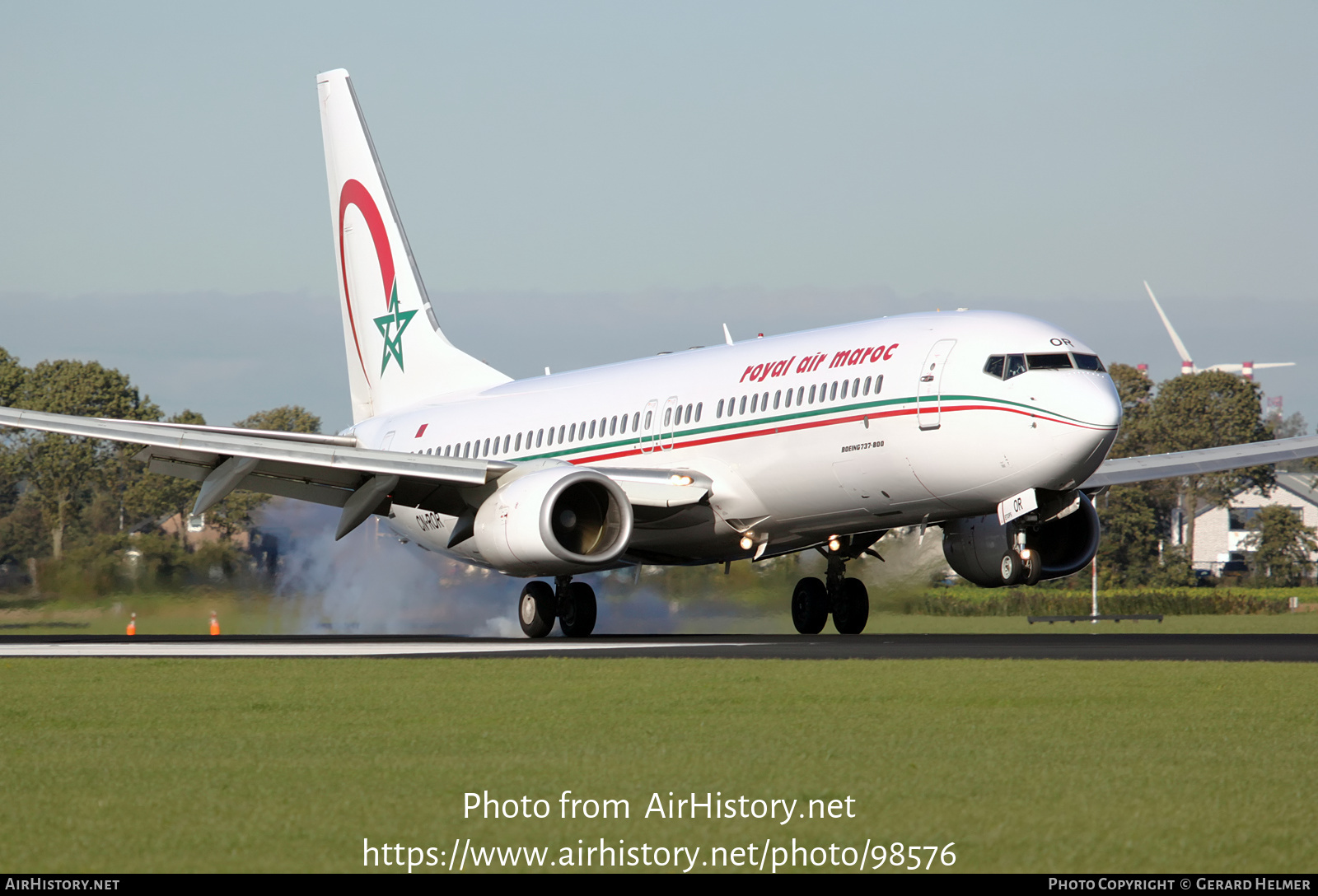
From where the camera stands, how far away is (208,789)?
8352 mm

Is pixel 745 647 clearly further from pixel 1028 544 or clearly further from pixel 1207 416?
pixel 1207 416

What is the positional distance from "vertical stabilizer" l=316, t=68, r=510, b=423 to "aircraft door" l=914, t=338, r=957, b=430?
12888 millimetres

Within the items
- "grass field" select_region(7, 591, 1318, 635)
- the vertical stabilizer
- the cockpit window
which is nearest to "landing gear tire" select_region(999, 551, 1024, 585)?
the cockpit window

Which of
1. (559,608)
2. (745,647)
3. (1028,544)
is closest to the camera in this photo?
(745,647)

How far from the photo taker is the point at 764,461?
82.3 ft

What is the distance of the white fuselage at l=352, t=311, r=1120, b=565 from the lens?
2236cm

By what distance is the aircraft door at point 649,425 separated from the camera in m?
27.4

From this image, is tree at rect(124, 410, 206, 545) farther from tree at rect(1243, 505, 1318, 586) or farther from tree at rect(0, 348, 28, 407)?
tree at rect(1243, 505, 1318, 586)

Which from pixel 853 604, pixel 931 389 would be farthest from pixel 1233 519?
pixel 931 389

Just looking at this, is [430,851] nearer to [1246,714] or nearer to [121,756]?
[121,756]

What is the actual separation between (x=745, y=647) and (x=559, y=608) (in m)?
7.52

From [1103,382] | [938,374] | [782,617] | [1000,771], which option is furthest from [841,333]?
[1000,771]

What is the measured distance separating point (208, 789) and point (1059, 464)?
1584 centimetres
